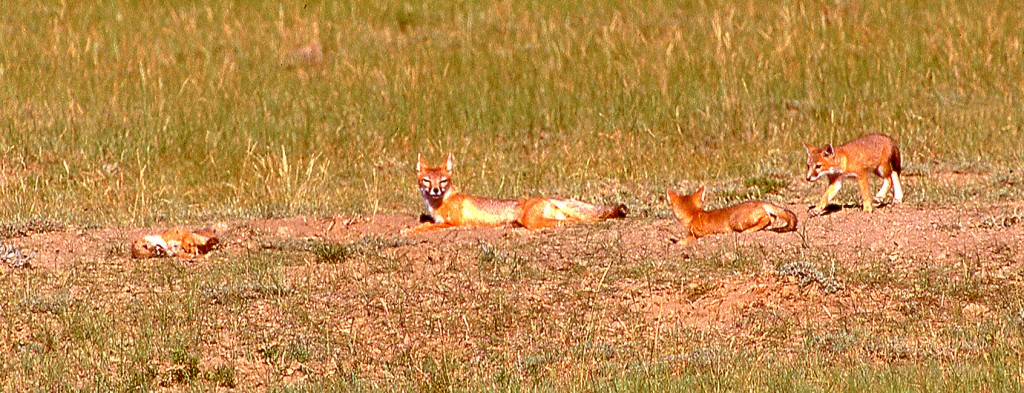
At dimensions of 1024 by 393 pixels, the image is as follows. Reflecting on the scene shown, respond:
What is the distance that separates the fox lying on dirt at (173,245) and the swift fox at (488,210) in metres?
1.72

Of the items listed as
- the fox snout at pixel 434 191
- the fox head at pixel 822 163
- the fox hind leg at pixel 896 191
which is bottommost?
the fox snout at pixel 434 191

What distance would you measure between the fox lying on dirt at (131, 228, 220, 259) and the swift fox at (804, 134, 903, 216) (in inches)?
174

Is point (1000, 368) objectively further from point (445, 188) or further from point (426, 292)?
point (445, 188)

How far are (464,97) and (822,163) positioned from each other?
653 centimetres

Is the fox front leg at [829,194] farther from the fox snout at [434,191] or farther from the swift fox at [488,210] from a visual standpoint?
the fox snout at [434,191]

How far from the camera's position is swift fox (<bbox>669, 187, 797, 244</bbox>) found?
410 inches

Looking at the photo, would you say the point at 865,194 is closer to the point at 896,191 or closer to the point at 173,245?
the point at 896,191

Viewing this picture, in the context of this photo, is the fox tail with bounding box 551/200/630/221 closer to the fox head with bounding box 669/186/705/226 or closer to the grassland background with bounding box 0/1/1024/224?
the fox head with bounding box 669/186/705/226

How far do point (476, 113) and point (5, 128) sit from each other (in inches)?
194

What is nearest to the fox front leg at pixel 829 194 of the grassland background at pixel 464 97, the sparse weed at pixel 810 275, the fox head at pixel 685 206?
the fox head at pixel 685 206

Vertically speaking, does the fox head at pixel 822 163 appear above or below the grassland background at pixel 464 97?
above

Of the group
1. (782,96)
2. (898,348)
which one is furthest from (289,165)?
(898,348)

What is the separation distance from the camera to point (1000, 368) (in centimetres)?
732

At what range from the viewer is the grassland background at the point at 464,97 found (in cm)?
1449
